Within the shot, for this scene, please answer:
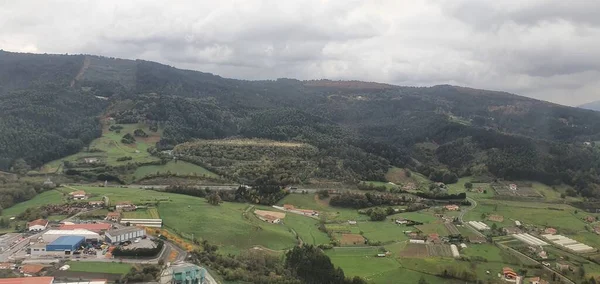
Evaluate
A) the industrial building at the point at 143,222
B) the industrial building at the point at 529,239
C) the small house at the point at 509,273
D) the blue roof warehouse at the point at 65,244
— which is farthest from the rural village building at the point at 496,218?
the blue roof warehouse at the point at 65,244

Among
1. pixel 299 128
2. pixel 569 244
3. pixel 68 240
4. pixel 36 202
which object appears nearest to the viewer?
pixel 68 240

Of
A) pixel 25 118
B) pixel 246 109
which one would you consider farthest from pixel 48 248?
pixel 246 109

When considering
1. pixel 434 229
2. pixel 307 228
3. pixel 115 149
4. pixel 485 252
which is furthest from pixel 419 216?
pixel 115 149

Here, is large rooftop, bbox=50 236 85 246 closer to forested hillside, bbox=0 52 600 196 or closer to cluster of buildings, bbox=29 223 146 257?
cluster of buildings, bbox=29 223 146 257

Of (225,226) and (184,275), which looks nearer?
(184,275)

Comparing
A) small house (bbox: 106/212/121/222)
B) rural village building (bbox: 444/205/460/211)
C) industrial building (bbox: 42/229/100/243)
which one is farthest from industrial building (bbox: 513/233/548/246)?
industrial building (bbox: 42/229/100/243)

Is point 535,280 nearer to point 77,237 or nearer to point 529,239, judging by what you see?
point 529,239
